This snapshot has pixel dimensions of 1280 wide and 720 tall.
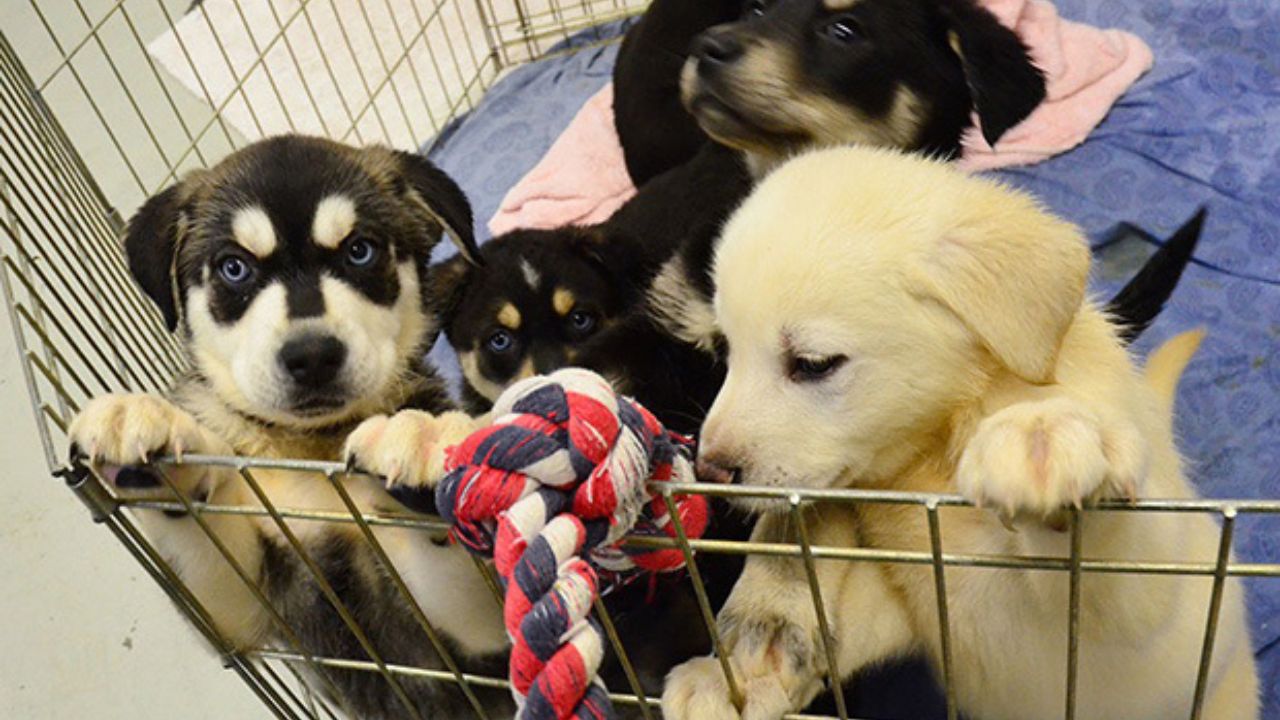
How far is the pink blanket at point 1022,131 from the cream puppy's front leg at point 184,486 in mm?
1282

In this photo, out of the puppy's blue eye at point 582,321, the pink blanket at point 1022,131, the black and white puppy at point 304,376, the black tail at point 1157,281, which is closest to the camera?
the black and white puppy at point 304,376

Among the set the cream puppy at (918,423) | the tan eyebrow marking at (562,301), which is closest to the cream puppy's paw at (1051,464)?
the cream puppy at (918,423)

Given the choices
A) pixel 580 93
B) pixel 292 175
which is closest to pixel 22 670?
pixel 292 175

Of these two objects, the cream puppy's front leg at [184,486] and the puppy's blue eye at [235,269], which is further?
the puppy's blue eye at [235,269]

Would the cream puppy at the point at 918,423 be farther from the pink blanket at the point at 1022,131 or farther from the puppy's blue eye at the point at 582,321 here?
the pink blanket at the point at 1022,131

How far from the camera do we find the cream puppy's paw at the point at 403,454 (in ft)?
3.28

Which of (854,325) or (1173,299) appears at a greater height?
(854,325)

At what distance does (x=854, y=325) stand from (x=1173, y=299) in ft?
3.85

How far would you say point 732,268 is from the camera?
46.4 inches

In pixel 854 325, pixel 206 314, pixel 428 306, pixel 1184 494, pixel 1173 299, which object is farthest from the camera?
pixel 1173 299

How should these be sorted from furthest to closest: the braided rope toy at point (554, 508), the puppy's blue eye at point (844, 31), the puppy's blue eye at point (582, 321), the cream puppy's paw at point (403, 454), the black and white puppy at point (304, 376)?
1. the puppy's blue eye at point (582, 321)
2. the puppy's blue eye at point (844, 31)
3. the black and white puppy at point (304, 376)
4. the cream puppy's paw at point (403, 454)
5. the braided rope toy at point (554, 508)

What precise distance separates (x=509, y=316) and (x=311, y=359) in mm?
467

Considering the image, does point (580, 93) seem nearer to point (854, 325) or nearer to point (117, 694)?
point (117, 694)

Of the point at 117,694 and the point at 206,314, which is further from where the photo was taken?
the point at 117,694
